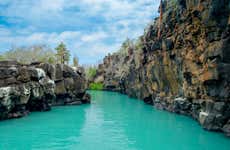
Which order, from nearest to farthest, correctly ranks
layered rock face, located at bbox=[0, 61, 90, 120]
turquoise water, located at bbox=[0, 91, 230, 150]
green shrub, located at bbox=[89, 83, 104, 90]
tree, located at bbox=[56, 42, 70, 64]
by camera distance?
1. turquoise water, located at bbox=[0, 91, 230, 150]
2. layered rock face, located at bbox=[0, 61, 90, 120]
3. tree, located at bbox=[56, 42, 70, 64]
4. green shrub, located at bbox=[89, 83, 104, 90]

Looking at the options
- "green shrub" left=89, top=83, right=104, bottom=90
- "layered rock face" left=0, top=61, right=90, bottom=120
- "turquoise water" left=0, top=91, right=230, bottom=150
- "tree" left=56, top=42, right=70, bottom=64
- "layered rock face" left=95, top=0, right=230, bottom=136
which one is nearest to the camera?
"turquoise water" left=0, top=91, right=230, bottom=150

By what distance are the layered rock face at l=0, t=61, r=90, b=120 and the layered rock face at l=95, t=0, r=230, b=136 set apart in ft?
41.4

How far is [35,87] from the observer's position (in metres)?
33.0

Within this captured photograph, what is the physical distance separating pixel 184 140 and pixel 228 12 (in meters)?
10.3

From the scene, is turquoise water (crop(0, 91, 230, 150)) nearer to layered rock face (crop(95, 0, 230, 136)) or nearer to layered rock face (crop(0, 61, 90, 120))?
layered rock face (crop(0, 61, 90, 120))

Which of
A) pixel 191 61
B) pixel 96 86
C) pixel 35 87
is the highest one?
pixel 191 61

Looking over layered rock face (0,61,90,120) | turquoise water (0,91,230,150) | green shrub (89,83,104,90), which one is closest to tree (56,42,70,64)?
green shrub (89,83,104,90)

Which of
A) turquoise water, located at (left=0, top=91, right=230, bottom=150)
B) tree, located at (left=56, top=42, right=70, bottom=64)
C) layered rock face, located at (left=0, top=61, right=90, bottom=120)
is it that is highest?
tree, located at (left=56, top=42, right=70, bottom=64)

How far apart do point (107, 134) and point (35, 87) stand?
14.3 metres

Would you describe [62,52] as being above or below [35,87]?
above

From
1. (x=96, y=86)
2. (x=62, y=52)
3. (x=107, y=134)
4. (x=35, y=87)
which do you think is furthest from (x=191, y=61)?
(x=96, y=86)

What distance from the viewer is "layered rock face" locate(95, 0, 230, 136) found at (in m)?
21.4

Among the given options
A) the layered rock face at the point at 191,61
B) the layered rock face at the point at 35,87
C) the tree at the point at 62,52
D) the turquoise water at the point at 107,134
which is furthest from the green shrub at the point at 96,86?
the turquoise water at the point at 107,134

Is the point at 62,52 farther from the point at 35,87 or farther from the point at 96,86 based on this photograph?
the point at 35,87
